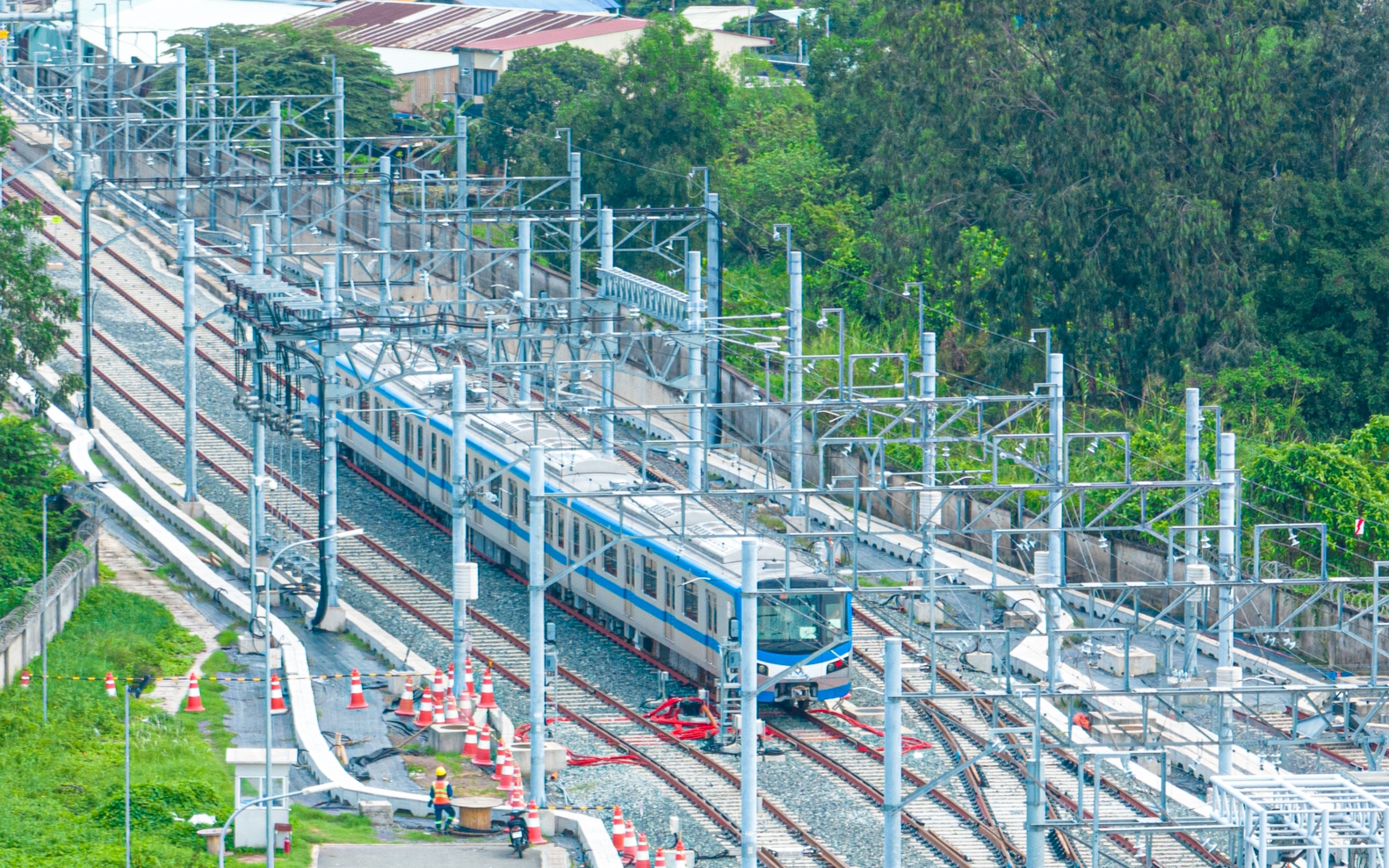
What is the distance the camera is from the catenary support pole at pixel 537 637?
105 ft

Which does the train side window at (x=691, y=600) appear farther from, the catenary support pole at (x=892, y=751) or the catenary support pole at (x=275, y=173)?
the catenary support pole at (x=275, y=173)

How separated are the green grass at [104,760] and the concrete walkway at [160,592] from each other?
34 cm

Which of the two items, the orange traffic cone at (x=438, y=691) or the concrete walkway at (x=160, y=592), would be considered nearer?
the orange traffic cone at (x=438, y=691)

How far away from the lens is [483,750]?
35375 mm

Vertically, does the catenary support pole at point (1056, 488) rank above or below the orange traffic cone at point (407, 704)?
above

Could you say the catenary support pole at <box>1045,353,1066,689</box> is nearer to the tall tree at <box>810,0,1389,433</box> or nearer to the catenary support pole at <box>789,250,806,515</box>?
the catenary support pole at <box>789,250,806,515</box>

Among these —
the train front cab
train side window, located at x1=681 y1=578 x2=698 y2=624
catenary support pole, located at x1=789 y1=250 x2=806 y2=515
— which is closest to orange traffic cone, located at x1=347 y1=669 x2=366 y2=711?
train side window, located at x1=681 y1=578 x2=698 y2=624

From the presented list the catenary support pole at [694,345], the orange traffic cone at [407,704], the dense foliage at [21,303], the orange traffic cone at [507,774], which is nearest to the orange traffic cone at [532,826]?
the orange traffic cone at [507,774]

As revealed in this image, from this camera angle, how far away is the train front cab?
36.7 m

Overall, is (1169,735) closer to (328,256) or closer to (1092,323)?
(1092,323)

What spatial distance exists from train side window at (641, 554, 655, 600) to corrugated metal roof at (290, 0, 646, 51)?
5345 centimetres

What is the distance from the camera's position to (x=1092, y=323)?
5694 centimetres

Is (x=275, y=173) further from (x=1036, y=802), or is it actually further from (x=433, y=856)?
(x=1036, y=802)

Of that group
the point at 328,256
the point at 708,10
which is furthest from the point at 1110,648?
the point at 708,10
